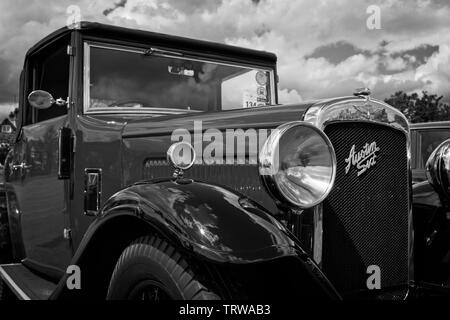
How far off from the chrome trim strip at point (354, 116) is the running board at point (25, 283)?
1.68 metres

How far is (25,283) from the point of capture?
3.02 metres

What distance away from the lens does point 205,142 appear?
87.5 inches

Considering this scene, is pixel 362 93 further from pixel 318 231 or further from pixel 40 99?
pixel 40 99

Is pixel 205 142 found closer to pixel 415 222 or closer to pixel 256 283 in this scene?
pixel 256 283

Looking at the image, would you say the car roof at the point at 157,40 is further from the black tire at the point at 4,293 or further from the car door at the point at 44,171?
the black tire at the point at 4,293

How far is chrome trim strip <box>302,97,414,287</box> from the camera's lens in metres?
1.94

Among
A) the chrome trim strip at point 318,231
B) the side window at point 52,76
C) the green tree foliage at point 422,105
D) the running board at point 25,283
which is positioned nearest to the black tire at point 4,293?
the running board at point 25,283

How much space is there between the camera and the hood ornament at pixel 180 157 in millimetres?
2006

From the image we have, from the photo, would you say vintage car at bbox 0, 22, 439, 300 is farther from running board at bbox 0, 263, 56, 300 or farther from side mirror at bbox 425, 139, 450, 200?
side mirror at bbox 425, 139, 450, 200

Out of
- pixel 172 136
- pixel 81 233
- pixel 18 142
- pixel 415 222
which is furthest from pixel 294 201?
pixel 18 142

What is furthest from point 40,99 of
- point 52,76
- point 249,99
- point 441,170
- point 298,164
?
point 441,170

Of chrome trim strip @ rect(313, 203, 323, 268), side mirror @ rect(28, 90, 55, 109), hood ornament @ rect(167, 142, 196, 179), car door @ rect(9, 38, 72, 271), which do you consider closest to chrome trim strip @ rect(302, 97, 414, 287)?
chrome trim strip @ rect(313, 203, 323, 268)

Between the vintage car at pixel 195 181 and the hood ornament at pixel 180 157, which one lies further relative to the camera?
the hood ornament at pixel 180 157
